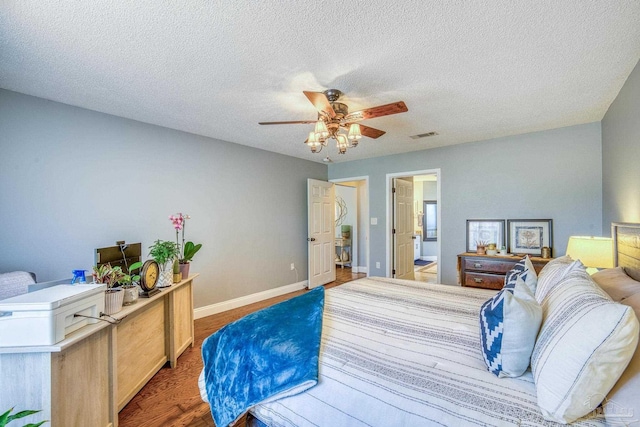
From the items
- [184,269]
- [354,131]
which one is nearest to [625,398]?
[354,131]

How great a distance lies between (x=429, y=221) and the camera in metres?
8.17

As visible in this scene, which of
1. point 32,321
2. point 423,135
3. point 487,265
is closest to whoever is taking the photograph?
point 32,321

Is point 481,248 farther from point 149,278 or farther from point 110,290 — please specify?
point 110,290

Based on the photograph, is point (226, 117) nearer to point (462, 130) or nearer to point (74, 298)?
point (74, 298)

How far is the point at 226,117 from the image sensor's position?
309 cm

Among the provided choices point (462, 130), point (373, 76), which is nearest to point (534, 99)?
point (462, 130)

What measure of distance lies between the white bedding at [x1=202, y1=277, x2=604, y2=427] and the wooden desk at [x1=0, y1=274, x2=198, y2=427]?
3.09ft

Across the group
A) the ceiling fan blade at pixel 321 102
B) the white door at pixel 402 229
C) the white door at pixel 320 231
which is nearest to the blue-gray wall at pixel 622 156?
the ceiling fan blade at pixel 321 102

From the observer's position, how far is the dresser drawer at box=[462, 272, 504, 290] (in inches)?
142

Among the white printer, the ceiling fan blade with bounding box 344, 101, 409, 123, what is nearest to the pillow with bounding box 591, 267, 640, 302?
the ceiling fan blade with bounding box 344, 101, 409, 123

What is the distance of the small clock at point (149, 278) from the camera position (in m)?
2.10

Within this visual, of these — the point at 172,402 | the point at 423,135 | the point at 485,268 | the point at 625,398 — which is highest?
the point at 423,135

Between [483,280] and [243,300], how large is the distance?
339cm

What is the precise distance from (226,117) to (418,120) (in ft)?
7.08
